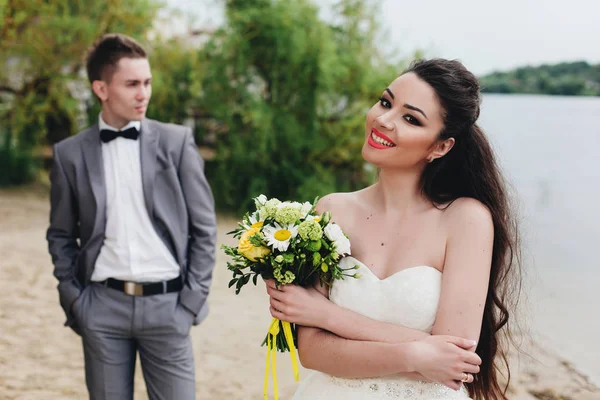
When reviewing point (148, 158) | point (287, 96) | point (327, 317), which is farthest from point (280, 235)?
point (287, 96)

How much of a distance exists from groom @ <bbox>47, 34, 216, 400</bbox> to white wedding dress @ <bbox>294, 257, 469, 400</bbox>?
4.41 ft

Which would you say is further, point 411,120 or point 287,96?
point 287,96

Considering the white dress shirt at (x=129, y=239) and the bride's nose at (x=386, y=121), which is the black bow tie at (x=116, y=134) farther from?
the bride's nose at (x=386, y=121)

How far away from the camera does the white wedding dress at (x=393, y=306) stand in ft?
8.07

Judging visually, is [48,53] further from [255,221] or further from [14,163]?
[255,221]

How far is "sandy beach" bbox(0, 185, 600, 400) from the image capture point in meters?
5.79

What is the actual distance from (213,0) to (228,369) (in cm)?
833

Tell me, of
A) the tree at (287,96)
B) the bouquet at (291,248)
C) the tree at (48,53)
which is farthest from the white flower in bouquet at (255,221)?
the tree at (48,53)

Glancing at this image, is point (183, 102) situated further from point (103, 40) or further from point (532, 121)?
point (532, 121)

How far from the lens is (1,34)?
12.6 meters

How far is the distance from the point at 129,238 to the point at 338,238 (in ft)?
5.11

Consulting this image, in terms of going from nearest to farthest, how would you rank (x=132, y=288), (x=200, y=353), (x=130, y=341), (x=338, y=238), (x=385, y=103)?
(x=338, y=238), (x=385, y=103), (x=132, y=288), (x=130, y=341), (x=200, y=353)

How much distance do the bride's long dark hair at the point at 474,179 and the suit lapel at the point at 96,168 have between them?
1771 mm

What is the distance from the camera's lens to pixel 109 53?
387 centimetres
